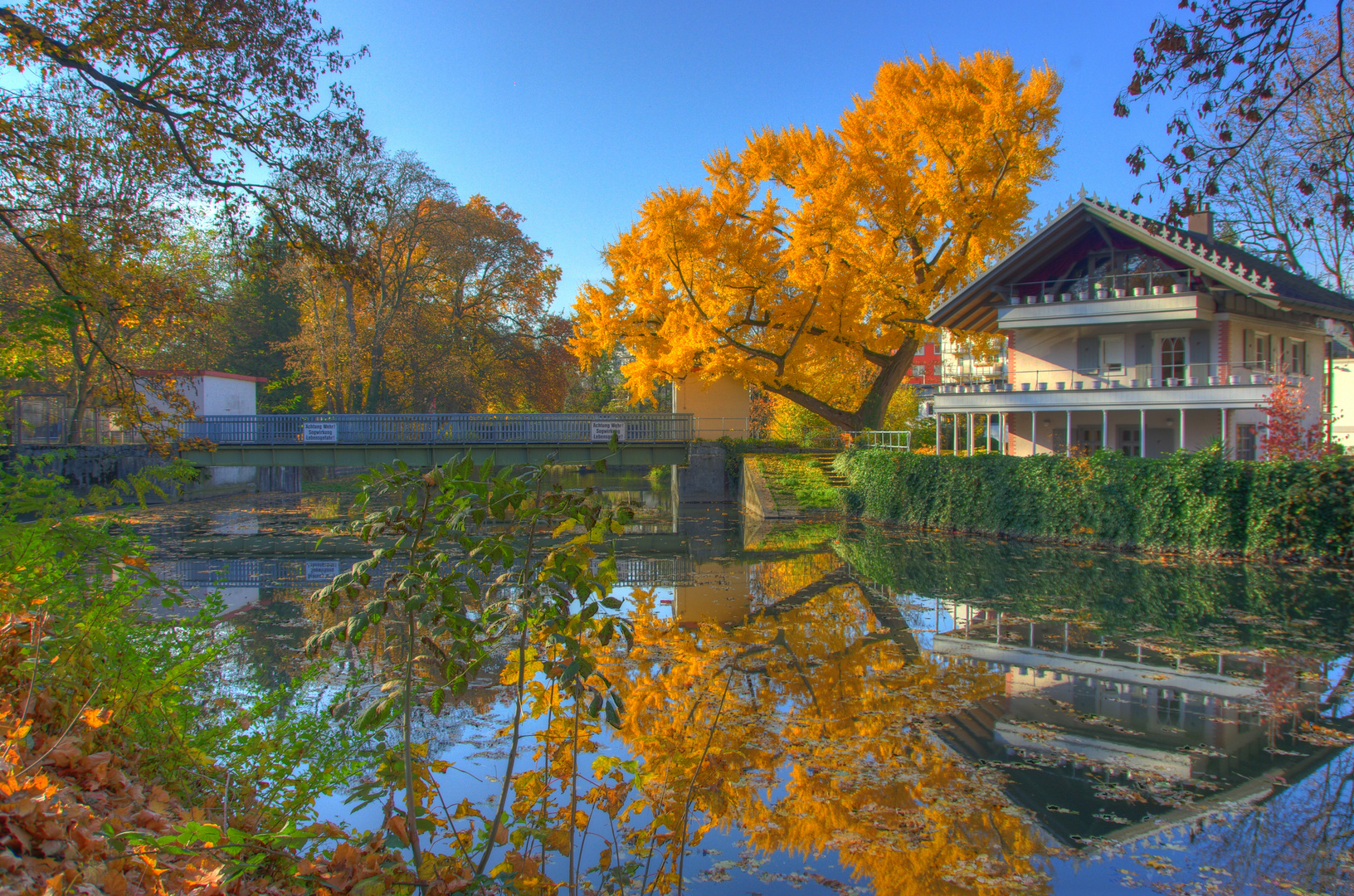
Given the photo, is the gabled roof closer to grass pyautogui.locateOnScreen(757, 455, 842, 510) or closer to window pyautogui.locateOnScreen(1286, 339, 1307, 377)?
window pyautogui.locateOnScreen(1286, 339, 1307, 377)

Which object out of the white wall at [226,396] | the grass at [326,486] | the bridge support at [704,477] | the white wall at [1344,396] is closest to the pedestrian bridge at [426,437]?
the bridge support at [704,477]

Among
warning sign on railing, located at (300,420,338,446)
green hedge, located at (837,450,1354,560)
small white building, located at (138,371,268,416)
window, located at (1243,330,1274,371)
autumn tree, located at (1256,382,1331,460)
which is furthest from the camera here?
small white building, located at (138,371,268,416)

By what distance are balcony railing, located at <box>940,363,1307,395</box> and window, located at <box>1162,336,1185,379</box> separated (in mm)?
39

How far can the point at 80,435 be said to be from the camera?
34219mm

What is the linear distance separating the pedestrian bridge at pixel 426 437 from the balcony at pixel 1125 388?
1150 centimetres

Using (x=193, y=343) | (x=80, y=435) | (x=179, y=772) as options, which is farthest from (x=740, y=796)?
(x=193, y=343)

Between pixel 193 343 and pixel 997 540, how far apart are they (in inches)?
1589

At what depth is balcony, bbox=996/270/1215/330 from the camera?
23.2 metres

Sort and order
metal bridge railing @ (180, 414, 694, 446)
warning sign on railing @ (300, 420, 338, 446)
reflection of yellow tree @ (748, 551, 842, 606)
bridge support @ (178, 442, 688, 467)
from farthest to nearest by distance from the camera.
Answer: metal bridge railing @ (180, 414, 694, 446), warning sign on railing @ (300, 420, 338, 446), bridge support @ (178, 442, 688, 467), reflection of yellow tree @ (748, 551, 842, 606)

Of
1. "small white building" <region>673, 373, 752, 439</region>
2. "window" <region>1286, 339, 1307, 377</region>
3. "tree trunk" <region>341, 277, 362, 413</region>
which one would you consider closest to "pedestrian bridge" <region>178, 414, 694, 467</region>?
"small white building" <region>673, 373, 752, 439</region>

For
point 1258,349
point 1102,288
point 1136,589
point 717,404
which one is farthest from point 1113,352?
point 717,404

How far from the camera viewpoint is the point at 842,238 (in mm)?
27688

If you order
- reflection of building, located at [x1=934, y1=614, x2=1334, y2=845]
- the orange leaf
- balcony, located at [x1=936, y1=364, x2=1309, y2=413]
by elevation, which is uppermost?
balcony, located at [x1=936, y1=364, x2=1309, y2=413]

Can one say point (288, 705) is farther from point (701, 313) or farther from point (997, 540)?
point (701, 313)
